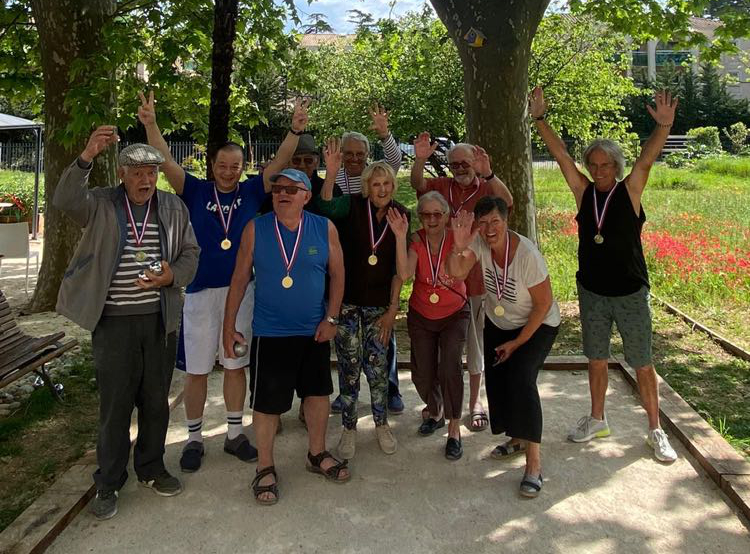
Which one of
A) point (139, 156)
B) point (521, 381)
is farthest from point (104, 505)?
point (521, 381)

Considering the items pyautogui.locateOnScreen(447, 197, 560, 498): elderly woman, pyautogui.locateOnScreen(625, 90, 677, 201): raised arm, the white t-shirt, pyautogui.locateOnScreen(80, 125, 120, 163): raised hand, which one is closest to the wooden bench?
pyautogui.locateOnScreen(80, 125, 120, 163): raised hand

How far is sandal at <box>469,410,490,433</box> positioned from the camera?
461 cm

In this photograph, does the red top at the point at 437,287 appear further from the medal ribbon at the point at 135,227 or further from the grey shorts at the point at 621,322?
the medal ribbon at the point at 135,227

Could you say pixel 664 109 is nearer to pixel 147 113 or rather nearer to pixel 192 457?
pixel 147 113

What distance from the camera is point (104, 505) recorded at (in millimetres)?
3520

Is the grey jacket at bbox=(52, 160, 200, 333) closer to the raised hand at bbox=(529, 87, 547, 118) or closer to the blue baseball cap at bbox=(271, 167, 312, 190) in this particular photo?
the blue baseball cap at bbox=(271, 167, 312, 190)

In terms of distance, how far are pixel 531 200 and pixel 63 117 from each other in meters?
5.87

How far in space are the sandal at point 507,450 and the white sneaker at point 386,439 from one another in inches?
25.7

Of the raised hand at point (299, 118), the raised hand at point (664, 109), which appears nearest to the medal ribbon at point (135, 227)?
the raised hand at point (299, 118)

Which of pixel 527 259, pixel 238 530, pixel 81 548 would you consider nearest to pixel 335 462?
pixel 238 530

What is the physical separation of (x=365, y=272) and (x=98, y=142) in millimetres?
1713

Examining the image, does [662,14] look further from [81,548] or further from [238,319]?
[81,548]

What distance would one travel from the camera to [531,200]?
6.76 meters

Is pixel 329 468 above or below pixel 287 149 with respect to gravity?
below
